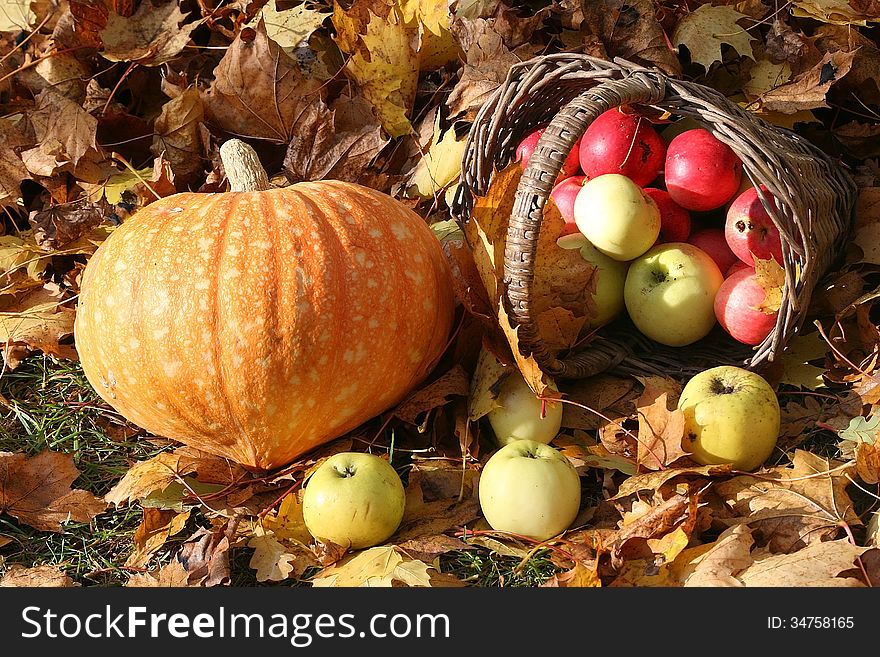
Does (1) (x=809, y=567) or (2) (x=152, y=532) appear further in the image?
(2) (x=152, y=532)

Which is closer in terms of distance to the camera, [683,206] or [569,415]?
[569,415]

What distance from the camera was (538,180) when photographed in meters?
2.01

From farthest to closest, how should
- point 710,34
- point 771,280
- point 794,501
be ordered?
point 710,34, point 771,280, point 794,501

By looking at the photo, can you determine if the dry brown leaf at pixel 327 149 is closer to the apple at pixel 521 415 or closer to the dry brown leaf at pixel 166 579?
the apple at pixel 521 415

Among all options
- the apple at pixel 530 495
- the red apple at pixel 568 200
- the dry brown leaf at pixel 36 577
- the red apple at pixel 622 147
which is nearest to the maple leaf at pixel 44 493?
the dry brown leaf at pixel 36 577

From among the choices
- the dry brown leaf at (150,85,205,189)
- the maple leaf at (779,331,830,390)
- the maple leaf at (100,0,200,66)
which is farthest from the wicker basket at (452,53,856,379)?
the maple leaf at (100,0,200,66)

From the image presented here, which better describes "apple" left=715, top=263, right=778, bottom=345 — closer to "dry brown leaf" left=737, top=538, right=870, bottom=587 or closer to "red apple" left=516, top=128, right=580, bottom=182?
"red apple" left=516, top=128, right=580, bottom=182

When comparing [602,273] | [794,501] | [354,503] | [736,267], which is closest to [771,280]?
[736,267]

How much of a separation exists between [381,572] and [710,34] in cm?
201

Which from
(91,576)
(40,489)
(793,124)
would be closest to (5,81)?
(40,489)

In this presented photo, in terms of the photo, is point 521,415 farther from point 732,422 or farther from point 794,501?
point 794,501
